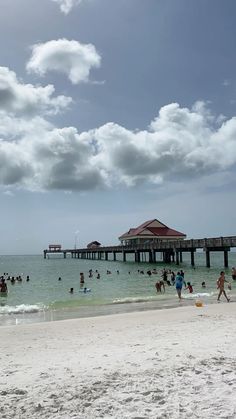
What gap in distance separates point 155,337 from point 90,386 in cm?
415

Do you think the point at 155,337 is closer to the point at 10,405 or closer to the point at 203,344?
the point at 203,344

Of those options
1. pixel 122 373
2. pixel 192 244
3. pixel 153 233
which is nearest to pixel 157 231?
pixel 153 233

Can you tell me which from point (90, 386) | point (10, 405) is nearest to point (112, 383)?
point (90, 386)

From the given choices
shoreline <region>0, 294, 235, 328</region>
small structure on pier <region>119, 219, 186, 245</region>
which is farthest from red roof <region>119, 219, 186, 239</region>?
shoreline <region>0, 294, 235, 328</region>

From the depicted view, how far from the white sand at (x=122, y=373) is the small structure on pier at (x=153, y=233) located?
6926cm

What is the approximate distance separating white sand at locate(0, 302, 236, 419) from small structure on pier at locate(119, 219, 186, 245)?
69.3 metres

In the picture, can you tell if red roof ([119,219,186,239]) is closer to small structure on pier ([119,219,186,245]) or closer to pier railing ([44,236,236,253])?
small structure on pier ([119,219,186,245])

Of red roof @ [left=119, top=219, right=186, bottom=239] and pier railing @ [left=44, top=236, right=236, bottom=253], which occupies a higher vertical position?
red roof @ [left=119, top=219, right=186, bottom=239]

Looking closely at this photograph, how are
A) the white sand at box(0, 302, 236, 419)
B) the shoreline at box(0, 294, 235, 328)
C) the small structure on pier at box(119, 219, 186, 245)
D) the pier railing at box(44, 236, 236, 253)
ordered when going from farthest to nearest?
1. the small structure on pier at box(119, 219, 186, 245)
2. the pier railing at box(44, 236, 236, 253)
3. the shoreline at box(0, 294, 235, 328)
4. the white sand at box(0, 302, 236, 419)

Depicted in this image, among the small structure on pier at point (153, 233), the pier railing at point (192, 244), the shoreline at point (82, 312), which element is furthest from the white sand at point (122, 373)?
the small structure on pier at point (153, 233)

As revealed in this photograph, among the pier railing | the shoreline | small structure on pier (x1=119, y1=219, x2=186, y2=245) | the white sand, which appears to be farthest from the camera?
small structure on pier (x1=119, y1=219, x2=186, y2=245)

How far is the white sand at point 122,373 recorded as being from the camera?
4742 mm

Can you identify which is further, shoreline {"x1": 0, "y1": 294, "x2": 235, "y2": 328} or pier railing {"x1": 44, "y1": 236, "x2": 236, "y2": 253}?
pier railing {"x1": 44, "y1": 236, "x2": 236, "y2": 253}

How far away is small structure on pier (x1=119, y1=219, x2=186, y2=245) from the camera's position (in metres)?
80.0
